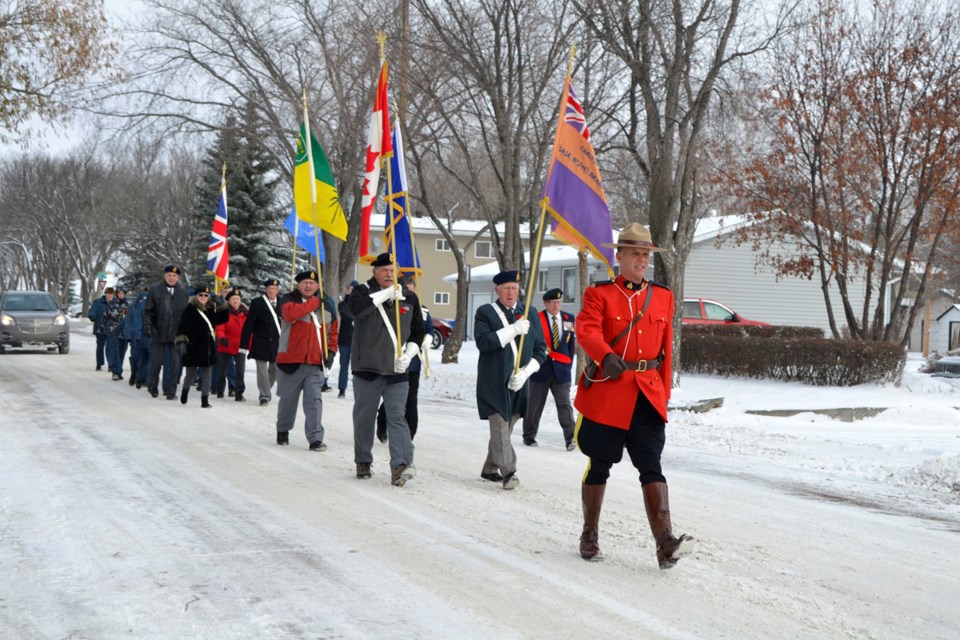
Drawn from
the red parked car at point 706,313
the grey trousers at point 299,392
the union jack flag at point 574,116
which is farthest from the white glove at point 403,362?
A: the red parked car at point 706,313

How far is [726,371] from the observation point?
21.0 metres

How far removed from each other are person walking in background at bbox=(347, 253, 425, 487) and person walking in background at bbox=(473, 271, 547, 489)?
2.14ft

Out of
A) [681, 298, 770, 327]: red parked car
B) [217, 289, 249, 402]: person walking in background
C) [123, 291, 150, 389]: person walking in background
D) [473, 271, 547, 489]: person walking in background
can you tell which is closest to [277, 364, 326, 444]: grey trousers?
[473, 271, 547, 489]: person walking in background

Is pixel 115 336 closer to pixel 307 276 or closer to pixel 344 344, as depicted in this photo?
pixel 344 344

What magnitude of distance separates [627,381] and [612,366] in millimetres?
202

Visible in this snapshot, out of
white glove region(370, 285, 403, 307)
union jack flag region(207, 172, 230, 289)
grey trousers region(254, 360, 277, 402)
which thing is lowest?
grey trousers region(254, 360, 277, 402)

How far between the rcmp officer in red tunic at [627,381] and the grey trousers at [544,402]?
574cm

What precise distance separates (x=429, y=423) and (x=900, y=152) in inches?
522

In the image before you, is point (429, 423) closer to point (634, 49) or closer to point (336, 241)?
point (634, 49)

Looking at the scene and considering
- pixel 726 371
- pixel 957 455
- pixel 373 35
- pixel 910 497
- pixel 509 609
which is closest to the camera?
pixel 509 609

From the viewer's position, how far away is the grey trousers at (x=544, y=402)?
39.8 ft

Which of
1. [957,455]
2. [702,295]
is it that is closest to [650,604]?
[957,455]

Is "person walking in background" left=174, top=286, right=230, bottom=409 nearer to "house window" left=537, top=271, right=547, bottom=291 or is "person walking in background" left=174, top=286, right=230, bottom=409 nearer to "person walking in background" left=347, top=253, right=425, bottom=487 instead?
"person walking in background" left=347, top=253, right=425, bottom=487

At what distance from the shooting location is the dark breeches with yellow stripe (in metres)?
6.14
